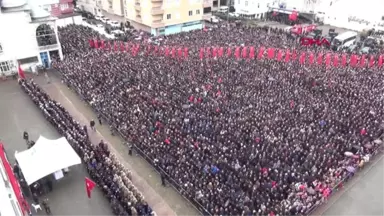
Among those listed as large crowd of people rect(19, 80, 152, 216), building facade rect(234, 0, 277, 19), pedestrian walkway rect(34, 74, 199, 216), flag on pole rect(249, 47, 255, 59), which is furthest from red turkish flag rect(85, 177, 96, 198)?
building facade rect(234, 0, 277, 19)

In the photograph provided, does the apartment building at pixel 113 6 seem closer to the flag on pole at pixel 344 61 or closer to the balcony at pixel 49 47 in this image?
the balcony at pixel 49 47

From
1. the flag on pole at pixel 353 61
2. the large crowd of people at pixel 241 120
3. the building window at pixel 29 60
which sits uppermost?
the flag on pole at pixel 353 61

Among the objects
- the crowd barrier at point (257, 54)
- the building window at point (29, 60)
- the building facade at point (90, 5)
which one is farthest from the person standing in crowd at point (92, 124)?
the building facade at point (90, 5)

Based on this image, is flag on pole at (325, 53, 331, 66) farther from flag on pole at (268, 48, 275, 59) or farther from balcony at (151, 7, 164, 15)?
balcony at (151, 7, 164, 15)

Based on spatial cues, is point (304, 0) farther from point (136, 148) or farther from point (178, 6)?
point (136, 148)

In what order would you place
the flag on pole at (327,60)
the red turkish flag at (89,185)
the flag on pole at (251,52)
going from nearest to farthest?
1. the red turkish flag at (89,185)
2. the flag on pole at (327,60)
3. the flag on pole at (251,52)

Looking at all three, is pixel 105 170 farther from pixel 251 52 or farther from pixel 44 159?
pixel 251 52
